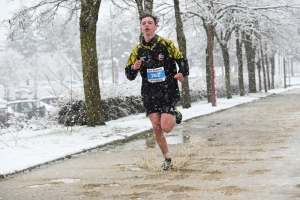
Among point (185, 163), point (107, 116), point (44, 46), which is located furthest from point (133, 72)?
point (44, 46)

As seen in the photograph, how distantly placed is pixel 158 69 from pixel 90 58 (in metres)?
7.84

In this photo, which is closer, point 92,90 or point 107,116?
point 92,90

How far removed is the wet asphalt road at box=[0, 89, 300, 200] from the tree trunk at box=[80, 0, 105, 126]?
416 centimetres

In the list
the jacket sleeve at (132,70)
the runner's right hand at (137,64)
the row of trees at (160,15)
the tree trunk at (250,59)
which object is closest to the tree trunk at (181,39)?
the row of trees at (160,15)

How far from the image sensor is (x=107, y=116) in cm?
→ 1789

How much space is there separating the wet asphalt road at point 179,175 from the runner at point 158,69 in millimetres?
731

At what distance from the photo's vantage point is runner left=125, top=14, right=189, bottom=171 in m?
6.42

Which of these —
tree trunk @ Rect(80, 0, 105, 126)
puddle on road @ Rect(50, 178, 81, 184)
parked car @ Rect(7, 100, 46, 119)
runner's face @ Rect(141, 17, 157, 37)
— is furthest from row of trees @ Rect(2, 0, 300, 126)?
parked car @ Rect(7, 100, 46, 119)

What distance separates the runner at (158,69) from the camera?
642cm

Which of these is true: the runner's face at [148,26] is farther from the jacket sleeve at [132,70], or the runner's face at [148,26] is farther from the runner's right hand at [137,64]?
the runner's right hand at [137,64]

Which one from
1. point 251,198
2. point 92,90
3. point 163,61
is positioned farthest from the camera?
point 92,90

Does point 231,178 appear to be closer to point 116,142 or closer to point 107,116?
point 116,142

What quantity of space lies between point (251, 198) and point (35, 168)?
426cm

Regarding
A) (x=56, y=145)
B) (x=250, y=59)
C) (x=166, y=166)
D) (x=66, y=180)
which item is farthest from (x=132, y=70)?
(x=250, y=59)
